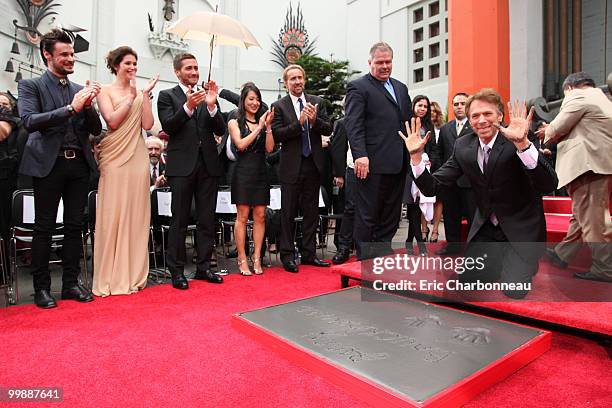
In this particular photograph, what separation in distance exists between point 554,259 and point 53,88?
4.07 m

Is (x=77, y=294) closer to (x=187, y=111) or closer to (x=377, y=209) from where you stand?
(x=187, y=111)

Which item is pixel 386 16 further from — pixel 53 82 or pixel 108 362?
pixel 108 362

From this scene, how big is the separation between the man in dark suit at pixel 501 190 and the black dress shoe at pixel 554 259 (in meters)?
1.05

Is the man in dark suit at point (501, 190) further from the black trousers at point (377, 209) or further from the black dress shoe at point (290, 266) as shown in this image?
the black dress shoe at point (290, 266)

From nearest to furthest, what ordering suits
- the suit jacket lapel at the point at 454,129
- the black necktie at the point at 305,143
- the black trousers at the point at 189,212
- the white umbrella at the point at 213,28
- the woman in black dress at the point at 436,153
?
the black trousers at the point at 189,212, the white umbrella at the point at 213,28, the black necktie at the point at 305,143, the suit jacket lapel at the point at 454,129, the woman in black dress at the point at 436,153

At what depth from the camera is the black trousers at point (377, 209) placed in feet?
10.5

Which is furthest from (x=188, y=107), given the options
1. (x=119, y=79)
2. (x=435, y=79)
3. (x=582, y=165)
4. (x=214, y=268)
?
(x=435, y=79)

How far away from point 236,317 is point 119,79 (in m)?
2.15

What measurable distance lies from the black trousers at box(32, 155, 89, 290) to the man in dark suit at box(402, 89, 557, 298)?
7.59 ft

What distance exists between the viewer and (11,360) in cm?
194

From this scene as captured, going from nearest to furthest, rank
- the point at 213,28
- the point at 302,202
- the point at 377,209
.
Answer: the point at 377,209, the point at 213,28, the point at 302,202

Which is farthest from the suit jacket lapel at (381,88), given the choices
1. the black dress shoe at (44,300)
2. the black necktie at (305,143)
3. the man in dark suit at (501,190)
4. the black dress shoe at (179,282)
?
the black dress shoe at (44,300)

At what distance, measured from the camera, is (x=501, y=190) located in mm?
2484

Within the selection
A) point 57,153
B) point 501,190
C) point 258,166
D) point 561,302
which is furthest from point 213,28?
point 561,302
